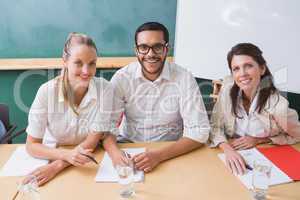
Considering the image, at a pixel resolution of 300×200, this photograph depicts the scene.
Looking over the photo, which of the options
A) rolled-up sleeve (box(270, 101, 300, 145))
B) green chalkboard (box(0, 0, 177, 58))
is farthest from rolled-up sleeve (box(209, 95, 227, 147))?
green chalkboard (box(0, 0, 177, 58))

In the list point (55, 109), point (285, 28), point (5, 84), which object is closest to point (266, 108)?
point (285, 28)

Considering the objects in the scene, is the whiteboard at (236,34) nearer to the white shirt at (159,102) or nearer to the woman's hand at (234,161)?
the white shirt at (159,102)

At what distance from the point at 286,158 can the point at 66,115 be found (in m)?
1.10

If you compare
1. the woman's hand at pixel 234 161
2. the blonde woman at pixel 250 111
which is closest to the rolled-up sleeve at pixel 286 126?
the blonde woman at pixel 250 111

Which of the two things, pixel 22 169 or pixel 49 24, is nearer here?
pixel 22 169

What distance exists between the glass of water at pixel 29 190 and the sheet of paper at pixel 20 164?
0.10 meters

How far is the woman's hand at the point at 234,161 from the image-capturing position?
1282 mm

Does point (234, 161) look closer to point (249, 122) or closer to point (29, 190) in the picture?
point (249, 122)

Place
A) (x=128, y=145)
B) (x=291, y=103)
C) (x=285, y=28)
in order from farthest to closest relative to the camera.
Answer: (x=291, y=103)
(x=285, y=28)
(x=128, y=145)

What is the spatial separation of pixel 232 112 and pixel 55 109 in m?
0.94

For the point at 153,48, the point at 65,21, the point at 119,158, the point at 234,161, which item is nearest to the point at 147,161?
the point at 119,158

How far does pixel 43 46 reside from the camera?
272 cm

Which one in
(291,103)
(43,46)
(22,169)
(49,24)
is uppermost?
(49,24)

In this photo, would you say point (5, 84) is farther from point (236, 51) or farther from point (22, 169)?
point (236, 51)
